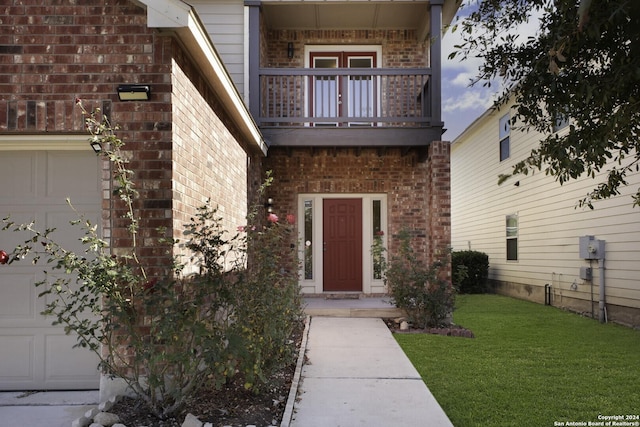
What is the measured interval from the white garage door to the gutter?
127cm

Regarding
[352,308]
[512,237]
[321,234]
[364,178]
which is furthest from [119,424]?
[512,237]

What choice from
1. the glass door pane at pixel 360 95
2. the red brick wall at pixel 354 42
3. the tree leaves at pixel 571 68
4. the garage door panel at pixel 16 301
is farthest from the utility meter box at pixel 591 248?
the garage door panel at pixel 16 301

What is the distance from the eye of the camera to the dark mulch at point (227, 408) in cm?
374

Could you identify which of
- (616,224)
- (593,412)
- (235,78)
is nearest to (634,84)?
(593,412)

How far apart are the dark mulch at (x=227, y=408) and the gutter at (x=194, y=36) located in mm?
2896

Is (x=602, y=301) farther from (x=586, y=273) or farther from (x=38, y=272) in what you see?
(x=38, y=272)

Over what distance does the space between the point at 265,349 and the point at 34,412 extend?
1901mm

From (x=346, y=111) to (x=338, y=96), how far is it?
2.31 ft

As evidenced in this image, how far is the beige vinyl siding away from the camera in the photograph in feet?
31.0

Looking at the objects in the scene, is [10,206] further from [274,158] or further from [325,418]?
[274,158]

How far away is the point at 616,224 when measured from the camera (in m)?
9.02

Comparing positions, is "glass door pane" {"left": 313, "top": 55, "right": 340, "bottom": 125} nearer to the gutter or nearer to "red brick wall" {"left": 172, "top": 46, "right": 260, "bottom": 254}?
"red brick wall" {"left": 172, "top": 46, "right": 260, "bottom": 254}

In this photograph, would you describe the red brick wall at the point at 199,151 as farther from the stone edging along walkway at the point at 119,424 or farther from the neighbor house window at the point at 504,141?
the neighbor house window at the point at 504,141

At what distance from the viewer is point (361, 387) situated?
4852mm
